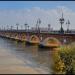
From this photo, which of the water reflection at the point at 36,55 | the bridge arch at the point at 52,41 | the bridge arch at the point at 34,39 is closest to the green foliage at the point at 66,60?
the water reflection at the point at 36,55

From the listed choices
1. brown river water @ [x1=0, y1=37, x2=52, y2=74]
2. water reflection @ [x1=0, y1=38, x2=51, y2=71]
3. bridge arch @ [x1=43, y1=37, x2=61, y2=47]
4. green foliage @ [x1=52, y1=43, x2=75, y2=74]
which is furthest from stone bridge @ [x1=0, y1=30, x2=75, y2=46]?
green foliage @ [x1=52, y1=43, x2=75, y2=74]

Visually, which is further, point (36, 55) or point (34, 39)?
point (34, 39)

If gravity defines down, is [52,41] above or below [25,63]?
below

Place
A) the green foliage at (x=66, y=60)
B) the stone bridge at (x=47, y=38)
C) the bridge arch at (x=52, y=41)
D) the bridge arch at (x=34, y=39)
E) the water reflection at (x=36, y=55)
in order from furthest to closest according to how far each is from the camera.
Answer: the bridge arch at (x=34, y=39), the bridge arch at (x=52, y=41), the stone bridge at (x=47, y=38), the water reflection at (x=36, y=55), the green foliage at (x=66, y=60)

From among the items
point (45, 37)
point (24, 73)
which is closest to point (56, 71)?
point (24, 73)

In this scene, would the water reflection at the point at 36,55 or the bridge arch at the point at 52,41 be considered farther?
the bridge arch at the point at 52,41

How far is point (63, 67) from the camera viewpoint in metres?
24.6

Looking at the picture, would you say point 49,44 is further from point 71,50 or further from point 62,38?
point 71,50

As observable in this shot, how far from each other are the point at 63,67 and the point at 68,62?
50cm

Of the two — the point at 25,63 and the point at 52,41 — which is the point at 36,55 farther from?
the point at 52,41

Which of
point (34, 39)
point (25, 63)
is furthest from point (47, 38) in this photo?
point (25, 63)

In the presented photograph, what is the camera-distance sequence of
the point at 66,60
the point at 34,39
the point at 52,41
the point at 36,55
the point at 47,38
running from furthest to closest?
the point at 34,39 < the point at 52,41 < the point at 47,38 < the point at 36,55 < the point at 66,60

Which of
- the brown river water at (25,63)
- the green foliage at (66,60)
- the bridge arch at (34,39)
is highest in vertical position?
the green foliage at (66,60)

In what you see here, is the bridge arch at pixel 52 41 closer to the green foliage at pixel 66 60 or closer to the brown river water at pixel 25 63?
the brown river water at pixel 25 63
